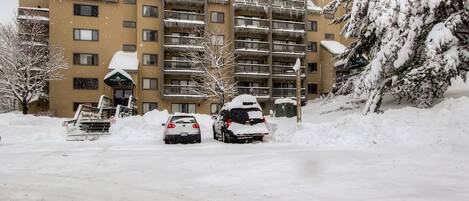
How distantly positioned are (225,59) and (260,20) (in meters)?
6.19

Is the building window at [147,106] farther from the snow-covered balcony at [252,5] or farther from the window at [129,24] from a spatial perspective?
the snow-covered balcony at [252,5]

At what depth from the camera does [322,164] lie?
1209 cm

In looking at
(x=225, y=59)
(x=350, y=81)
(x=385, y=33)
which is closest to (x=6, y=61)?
(x=225, y=59)

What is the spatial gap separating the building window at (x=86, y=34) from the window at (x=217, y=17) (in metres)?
11.7

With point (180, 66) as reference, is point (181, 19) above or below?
above

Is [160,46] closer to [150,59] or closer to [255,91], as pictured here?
[150,59]

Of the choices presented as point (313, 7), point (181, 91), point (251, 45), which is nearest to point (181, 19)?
point (181, 91)

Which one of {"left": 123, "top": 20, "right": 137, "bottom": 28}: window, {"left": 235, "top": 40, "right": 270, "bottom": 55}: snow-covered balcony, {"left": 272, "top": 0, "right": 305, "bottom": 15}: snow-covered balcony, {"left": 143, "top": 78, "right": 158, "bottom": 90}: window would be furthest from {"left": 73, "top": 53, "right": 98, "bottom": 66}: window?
{"left": 272, "top": 0, "right": 305, "bottom": 15}: snow-covered balcony

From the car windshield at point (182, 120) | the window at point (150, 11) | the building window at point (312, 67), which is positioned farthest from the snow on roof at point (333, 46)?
the car windshield at point (182, 120)

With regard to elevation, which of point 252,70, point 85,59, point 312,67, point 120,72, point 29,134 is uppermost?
point 85,59

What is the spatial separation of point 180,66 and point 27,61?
1394 cm

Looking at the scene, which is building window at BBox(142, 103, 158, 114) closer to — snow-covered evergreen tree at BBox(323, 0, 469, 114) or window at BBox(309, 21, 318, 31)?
window at BBox(309, 21, 318, 31)

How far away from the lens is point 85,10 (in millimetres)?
43719

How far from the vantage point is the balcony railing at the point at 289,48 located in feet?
156
